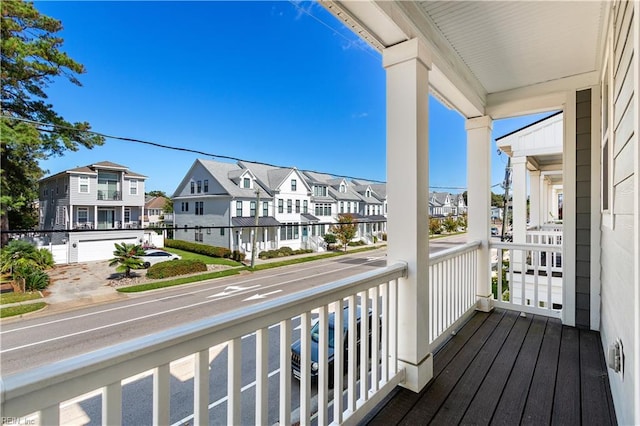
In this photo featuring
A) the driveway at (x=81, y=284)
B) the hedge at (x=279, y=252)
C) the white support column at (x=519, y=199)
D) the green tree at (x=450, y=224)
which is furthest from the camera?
the white support column at (x=519, y=199)

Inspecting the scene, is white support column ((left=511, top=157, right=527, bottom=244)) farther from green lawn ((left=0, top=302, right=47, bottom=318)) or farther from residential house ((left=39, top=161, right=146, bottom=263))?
green lawn ((left=0, top=302, right=47, bottom=318))

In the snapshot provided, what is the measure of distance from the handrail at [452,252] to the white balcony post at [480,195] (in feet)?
0.52

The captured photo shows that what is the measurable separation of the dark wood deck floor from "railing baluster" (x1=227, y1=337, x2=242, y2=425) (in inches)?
38.5

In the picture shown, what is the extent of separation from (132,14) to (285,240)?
102 cm

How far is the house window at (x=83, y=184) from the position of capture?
884 millimetres

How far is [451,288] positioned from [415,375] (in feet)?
3.62

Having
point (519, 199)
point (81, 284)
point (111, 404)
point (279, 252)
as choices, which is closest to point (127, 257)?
point (81, 284)

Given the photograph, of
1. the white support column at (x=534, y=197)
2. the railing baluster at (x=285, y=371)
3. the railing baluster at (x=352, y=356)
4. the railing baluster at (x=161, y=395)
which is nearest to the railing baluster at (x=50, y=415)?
the railing baluster at (x=161, y=395)

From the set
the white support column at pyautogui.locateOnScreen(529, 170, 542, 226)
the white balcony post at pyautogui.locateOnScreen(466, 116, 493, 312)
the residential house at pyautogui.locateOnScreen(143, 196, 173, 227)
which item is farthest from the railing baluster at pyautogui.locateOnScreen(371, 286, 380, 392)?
the white support column at pyautogui.locateOnScreen(529, 170, 542, 226)

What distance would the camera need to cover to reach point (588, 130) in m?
2.89

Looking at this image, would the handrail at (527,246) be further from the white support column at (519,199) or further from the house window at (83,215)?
the house window at (83,215)

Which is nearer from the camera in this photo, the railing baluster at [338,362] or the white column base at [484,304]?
the railing baluster at [338,362]

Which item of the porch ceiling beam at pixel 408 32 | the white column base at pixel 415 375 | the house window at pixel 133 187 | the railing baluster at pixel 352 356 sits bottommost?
the white column base at pixel 415 375

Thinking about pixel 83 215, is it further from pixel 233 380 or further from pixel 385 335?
pixel 385 335
